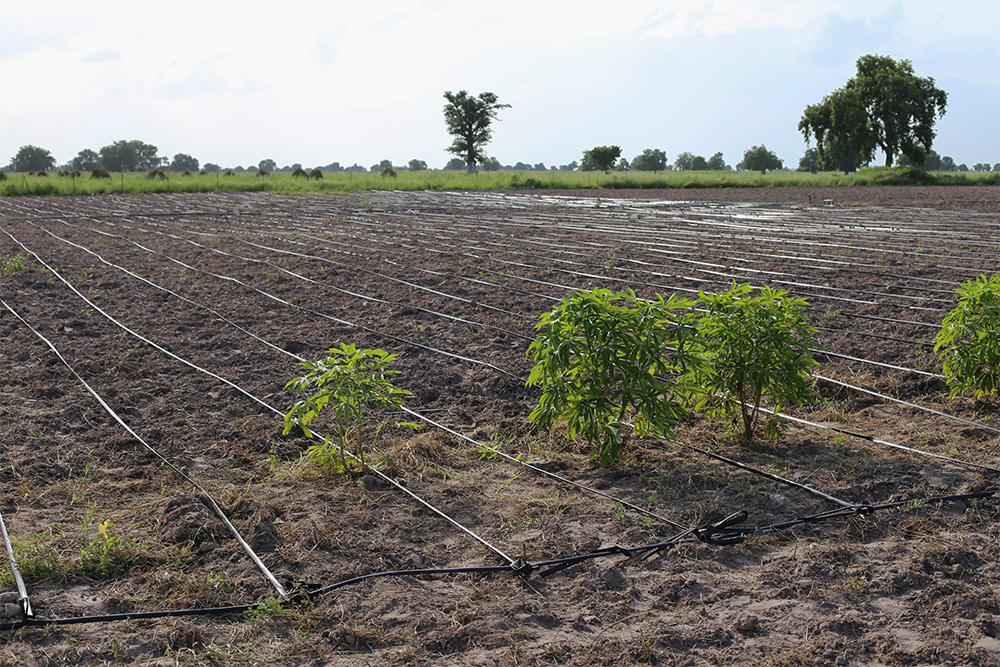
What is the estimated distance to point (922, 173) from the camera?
40.0m

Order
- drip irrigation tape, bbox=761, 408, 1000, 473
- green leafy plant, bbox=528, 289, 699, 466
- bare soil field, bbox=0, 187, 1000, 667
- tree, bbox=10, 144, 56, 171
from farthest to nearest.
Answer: tree, bbox=10, 144, 56, 171, drip irrigation tape, bbox=761, 408, 1000, 473, green leafy plant, bbox=528, 289, 699, 466, bare soil field, bbox=0, 187, 1000, 667

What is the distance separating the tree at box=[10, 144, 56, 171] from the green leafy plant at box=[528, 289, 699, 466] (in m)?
129

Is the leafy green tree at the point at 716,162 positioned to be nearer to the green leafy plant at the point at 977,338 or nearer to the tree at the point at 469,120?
the tree at the point at 469,120

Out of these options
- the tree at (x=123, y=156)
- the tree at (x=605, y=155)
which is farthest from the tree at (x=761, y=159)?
the tree at (x=123, y=156)

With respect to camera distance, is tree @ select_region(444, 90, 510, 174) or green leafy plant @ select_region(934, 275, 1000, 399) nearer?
green leafy plant @ select_region(934, 275, 1000, 399)

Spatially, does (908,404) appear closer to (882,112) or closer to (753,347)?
(753,347)

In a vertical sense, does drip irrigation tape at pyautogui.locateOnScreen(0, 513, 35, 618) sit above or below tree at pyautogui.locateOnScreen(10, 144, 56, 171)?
below

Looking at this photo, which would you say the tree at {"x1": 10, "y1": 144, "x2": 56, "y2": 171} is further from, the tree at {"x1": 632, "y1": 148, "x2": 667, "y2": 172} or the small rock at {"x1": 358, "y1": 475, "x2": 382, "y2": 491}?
the small rock at {"x1": 358, "y1": 475, "x2": 382, "y2": 491}

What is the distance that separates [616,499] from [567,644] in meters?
1.23

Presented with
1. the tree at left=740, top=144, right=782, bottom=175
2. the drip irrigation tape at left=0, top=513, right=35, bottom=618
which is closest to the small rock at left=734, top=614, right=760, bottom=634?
the drip irrigation tape at left=0, top=513, right=35, bottom=618

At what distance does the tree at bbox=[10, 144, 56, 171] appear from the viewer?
11312 cm

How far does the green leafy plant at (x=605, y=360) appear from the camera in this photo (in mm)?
4016

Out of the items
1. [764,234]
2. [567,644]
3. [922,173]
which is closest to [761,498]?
[567,644]

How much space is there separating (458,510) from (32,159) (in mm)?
131471
